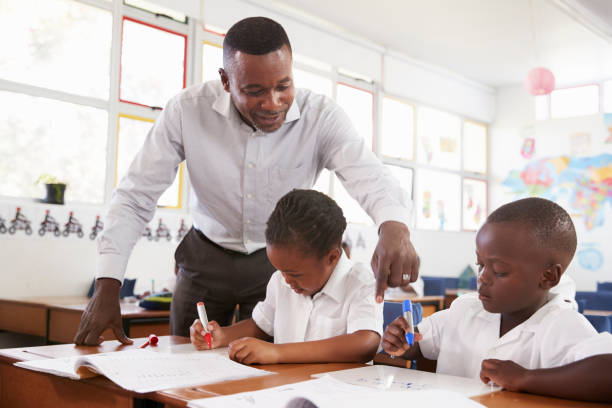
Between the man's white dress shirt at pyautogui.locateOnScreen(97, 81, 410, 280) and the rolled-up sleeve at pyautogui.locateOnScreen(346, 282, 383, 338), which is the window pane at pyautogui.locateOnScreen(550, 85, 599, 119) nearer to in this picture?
the man's white dress shirt at pyautogui.locateOnScreen(97, 81, 410, 280)

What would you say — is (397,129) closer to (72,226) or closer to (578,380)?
(72,226)

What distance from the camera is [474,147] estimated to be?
9.64m

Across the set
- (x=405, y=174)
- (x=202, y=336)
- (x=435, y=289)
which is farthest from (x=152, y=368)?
(x=405, y=174)

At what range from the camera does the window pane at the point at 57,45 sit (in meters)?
4.63

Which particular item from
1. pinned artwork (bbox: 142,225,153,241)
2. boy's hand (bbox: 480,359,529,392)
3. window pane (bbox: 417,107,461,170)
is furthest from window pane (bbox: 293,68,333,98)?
boy's hand (bbox: 480,359,529,392)

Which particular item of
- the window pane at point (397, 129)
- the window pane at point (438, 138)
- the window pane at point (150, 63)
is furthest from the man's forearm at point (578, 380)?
the window pane at point (438, 138)

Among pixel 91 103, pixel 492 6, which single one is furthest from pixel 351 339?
pixel 492 6

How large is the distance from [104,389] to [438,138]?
Answer: 8127 mm

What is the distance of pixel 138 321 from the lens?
321 centimetres

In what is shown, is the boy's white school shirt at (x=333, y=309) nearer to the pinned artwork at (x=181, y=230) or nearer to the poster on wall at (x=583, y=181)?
the pinned artwork at (x=181, y=230)

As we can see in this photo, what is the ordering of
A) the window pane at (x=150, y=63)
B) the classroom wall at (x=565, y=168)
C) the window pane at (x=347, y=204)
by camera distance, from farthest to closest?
the classroom wall at (x=565, y=168)
the window pane at (x=347, y=204)
the window pane at (x=150, y=63)

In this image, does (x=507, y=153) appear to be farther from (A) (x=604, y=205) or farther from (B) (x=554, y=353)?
(B) (x=554, y=353)

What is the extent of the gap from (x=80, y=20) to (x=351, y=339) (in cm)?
445

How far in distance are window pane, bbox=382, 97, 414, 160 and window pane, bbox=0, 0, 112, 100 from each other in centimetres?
389
